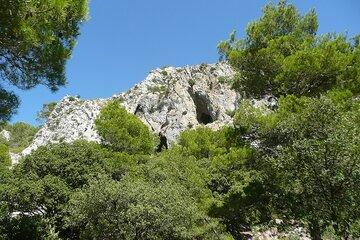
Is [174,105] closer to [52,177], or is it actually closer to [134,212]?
[52,177]

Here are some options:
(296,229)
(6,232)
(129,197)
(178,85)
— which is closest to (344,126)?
(296,229)

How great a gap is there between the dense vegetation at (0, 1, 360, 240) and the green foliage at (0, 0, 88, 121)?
5.97 meters

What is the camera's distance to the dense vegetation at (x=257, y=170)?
1007cm

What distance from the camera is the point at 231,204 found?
16203 millimetres

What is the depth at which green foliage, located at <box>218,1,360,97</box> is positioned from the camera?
13.8 m

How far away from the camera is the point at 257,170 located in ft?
49.1

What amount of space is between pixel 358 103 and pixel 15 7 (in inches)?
379

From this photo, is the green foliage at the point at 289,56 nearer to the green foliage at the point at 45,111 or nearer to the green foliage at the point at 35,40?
the green foliage at the point at 35,40

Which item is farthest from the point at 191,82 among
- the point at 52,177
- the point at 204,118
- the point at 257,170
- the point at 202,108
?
the point at 257,170

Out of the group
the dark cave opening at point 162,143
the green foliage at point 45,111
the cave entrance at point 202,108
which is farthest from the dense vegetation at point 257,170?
the green foliage at point 45,111

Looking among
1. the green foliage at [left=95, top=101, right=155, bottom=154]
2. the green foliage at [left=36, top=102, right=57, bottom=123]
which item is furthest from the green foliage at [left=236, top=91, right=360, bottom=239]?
the green foliage at [left=36, top=102, right=57, bottom=123]

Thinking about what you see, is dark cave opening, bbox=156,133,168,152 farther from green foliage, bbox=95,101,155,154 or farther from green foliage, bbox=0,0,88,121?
green foliage, bbox=0,0,88,121

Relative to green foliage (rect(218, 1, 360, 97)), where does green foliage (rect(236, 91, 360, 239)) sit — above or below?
below

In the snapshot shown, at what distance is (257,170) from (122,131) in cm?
1658
